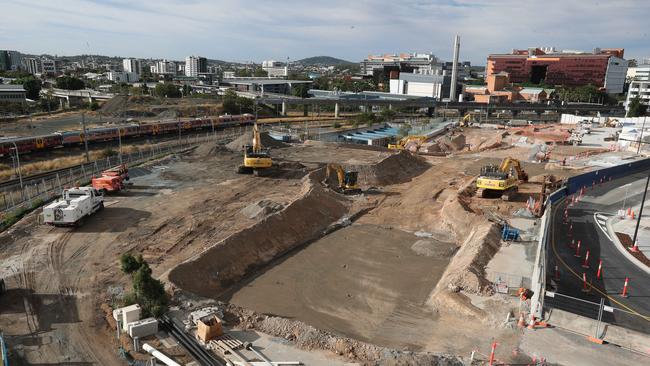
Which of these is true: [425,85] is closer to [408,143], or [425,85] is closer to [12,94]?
[408,143]

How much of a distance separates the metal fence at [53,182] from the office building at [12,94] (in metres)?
61.9

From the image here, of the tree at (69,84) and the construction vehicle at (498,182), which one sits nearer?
the construction vehicle at (498,182)

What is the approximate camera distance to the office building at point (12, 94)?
9206 cm

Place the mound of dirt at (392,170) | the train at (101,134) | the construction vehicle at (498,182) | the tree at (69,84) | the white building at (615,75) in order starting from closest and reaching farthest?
the construction vehicle at (498,182) → the mound of dirt at (392,170) → the train at (101,134) → the tree at (69,84) → the white building at (615,75)

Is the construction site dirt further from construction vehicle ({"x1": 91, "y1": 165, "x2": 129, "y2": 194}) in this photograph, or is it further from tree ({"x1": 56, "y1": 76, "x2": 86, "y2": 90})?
tree ({"x1": 56, "y1": 76, "x2": 86, "y2": 90})

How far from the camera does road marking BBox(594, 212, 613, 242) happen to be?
24516 mm

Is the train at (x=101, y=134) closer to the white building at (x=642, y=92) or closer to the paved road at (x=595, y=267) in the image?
the paved road at (x=595, y=267)

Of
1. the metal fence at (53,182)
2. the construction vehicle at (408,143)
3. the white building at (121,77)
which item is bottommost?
the metal fence at (53,182)

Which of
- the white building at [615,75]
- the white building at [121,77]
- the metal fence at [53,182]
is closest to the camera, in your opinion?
the metal fence at [53,182]

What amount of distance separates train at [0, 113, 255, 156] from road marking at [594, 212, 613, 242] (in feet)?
125

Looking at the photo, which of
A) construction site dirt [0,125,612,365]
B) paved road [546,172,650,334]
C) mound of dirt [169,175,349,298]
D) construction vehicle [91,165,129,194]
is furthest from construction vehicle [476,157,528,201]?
construction vehicle [91,165,129,194]

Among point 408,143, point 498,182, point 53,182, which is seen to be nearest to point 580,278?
point 498,182

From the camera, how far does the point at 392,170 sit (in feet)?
133

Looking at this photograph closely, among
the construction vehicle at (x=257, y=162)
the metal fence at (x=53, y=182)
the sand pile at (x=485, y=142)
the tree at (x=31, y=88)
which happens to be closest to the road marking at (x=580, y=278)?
the construction vehicle at (x=257, y=162)
